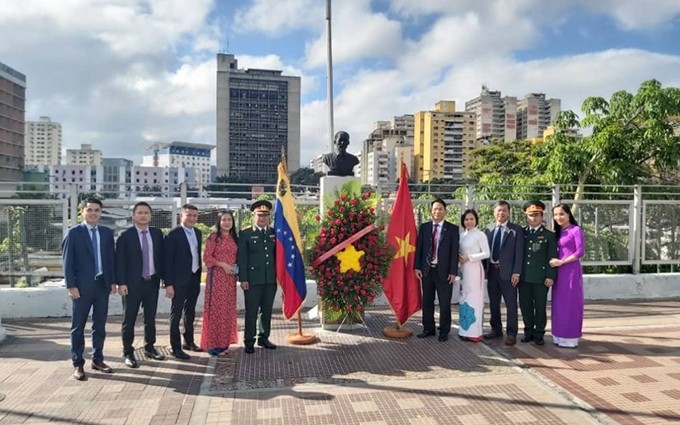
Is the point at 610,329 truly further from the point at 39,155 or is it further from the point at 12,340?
the point at 39,155

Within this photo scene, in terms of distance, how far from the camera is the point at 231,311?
562 centimetres

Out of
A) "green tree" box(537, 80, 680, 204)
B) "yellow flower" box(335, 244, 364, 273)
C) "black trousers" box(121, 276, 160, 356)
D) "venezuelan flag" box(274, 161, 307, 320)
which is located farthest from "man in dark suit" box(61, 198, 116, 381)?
"green tree" box(537, 80, 680, 204)

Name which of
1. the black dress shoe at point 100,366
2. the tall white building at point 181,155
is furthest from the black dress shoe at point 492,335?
the tall white building at point 181,155

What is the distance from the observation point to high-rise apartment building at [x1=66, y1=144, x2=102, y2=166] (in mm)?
117125

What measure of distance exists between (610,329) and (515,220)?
2.67m

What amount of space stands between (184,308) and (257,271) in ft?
3.04

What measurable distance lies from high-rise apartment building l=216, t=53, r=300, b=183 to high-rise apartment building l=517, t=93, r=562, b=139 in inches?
1304

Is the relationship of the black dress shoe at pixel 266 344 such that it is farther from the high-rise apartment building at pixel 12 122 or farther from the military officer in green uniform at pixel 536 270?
the high-rise apartment building at pixel 12 122

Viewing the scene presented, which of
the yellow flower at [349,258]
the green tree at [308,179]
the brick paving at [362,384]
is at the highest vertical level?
the green tree at [308,179]

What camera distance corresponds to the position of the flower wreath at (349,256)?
20.2 ft

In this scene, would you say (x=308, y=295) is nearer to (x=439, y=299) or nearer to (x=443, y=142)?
(x=439, y=299)

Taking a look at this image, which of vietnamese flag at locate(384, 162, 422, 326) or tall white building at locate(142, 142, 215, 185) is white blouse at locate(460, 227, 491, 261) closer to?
vietnamese flag at locate(384, 162, 422, 326)

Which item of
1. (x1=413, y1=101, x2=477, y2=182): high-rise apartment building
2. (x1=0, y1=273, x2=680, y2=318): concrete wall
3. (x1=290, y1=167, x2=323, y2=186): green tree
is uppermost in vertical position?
(x1=413, y1=101, x2=477, y2=182): high-rise apartment building

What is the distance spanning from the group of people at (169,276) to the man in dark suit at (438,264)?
1.84 m
